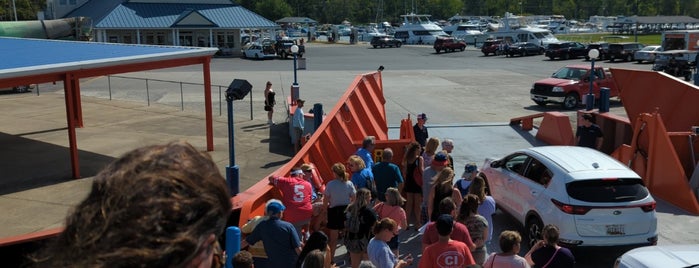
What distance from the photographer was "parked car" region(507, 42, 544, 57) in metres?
55.3

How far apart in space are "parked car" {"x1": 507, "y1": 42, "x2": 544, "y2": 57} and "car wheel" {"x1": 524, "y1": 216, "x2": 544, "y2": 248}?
157ft

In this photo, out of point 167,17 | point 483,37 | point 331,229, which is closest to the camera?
point 331,229

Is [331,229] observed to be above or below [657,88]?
Answer: below

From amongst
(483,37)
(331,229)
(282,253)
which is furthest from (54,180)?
(483,37)

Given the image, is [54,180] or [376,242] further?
[54,180]

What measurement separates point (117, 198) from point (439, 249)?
16.9ft

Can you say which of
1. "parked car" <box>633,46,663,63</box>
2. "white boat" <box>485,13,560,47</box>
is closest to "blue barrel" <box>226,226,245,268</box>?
"parked car" <box>633,46,663,63</box>

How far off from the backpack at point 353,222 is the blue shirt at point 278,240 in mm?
1024

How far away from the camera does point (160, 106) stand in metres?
25.0

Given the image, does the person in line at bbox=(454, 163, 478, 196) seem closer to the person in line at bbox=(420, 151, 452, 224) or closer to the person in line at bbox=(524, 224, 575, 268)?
the person in line at bbox=(420, 151, 452, 224)

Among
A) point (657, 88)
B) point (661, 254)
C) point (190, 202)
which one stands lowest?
point (661, 254)

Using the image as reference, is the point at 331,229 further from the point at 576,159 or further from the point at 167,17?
the point at 167,17

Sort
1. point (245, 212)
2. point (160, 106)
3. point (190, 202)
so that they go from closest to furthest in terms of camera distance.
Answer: point (190, 202), point (245, 212), point (160, 106)

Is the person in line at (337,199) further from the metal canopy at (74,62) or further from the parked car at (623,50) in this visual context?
the parked car at (623,50)
